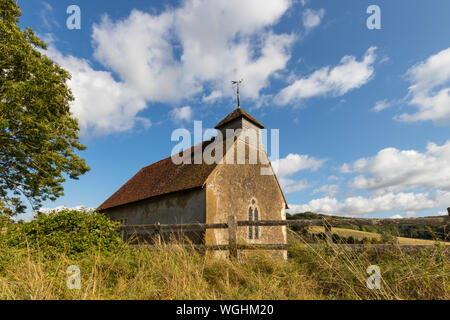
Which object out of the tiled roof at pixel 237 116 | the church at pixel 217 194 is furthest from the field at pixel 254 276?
the tiled roof at pixel 237 116

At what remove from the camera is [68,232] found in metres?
7.22

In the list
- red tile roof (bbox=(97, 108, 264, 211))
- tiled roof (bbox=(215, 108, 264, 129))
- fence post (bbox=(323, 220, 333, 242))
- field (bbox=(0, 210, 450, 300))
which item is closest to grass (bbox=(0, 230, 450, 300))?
field (bbox=(0, 210, 450, 300))

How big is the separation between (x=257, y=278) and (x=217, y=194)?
857 centimetres

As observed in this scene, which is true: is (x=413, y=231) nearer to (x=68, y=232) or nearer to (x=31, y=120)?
(x=68, y=232)

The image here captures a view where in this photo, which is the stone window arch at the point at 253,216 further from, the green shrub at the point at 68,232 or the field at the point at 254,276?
the field at the point at 254,276

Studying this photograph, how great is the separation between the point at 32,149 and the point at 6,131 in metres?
1.48

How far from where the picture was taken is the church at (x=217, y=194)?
40.1 feet

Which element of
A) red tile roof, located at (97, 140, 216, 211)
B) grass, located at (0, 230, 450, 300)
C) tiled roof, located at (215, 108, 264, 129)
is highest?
tiled roof, located at (215, 108, 264, 129)

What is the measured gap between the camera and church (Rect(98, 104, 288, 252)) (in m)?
12.2

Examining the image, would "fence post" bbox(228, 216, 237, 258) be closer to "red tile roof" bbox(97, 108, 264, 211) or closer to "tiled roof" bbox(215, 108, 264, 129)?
"red tile roof" bbox(97, 108, 264, 211)

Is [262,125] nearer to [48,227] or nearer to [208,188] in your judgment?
[208,188]

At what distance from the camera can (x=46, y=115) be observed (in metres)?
13.3

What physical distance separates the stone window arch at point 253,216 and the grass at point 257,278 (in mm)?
8656
